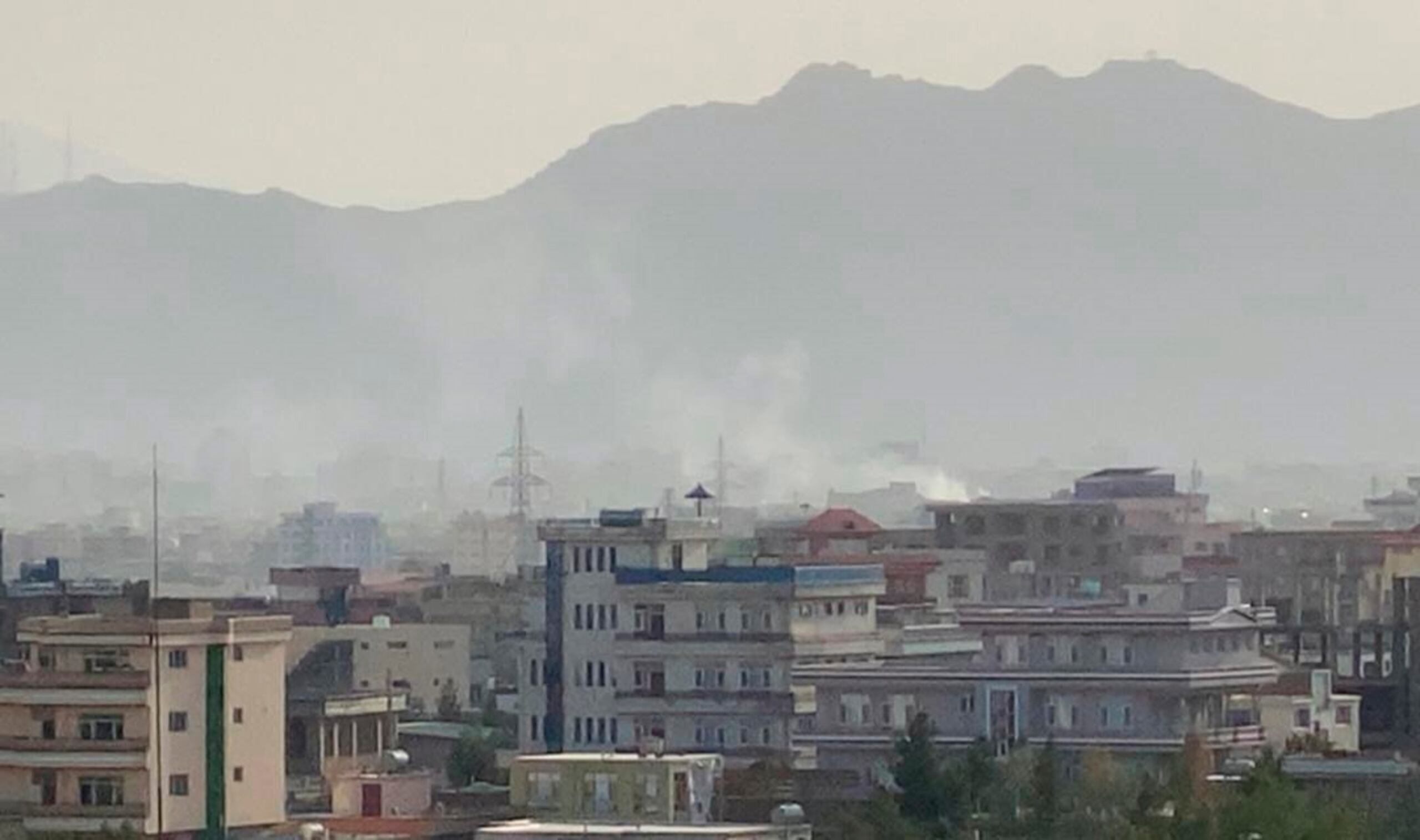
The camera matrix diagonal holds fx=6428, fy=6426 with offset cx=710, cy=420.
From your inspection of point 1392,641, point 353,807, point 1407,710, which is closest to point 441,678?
point 1392,641

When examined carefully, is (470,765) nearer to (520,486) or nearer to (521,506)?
(521,506)

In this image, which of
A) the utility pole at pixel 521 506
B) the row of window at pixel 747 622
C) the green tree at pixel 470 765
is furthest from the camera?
the utility pole at pixel 521 506

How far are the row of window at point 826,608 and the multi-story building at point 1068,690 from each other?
4.75 meters

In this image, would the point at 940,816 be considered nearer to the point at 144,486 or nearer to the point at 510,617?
the point at 510,617

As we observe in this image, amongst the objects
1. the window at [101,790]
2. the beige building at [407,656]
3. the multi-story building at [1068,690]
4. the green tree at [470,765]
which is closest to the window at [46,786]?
the window at [101,790]

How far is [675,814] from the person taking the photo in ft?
125

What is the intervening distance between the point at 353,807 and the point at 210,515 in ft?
455

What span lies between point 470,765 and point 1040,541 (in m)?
26.1

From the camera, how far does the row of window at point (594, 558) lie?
53812 millimetres

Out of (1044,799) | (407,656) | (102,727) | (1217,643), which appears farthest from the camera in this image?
(407,656)

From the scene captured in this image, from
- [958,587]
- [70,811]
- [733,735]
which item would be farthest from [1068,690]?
[958,587]

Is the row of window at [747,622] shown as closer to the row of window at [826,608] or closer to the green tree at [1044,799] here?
the row of window at [826,608]

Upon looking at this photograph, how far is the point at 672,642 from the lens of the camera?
52.0 meters

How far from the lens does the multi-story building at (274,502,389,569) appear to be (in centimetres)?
12694
